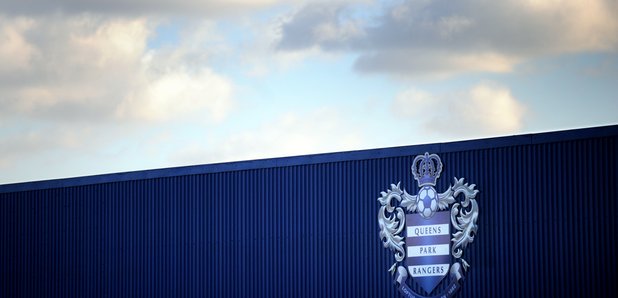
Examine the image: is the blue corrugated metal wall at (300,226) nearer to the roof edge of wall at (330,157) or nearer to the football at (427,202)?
the roof edge of wall at (330,157)

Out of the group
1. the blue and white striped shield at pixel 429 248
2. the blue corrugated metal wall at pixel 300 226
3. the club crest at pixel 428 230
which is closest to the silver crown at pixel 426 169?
the club crest at pixel 428 230

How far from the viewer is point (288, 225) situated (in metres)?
34.6

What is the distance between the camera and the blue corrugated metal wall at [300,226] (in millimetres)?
29391

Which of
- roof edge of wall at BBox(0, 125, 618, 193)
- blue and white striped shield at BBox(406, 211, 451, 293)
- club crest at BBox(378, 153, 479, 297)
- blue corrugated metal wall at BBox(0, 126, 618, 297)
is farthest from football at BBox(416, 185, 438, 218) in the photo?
roof edge of wall at BBox(0, 125, 618, 193)

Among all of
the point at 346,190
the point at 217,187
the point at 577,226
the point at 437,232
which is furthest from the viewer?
the point at 217,187

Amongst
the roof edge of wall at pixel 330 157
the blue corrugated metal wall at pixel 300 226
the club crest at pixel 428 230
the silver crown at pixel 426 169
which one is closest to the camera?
the blue corrugated metal wall at pixel 300 226

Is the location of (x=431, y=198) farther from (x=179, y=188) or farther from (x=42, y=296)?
(x=42, y=296)

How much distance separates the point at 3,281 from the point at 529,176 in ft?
66.9

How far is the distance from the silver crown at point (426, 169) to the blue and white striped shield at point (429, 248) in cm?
93

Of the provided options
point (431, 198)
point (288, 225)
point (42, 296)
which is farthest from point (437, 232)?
point (42, 296)

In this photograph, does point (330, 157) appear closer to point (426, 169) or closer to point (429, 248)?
point (426, 169)

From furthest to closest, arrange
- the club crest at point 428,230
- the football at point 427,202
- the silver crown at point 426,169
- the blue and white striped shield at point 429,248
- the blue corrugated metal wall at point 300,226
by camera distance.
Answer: the silver crown at point 426,169
the football at point 427,202
the blue and white striped shield at point 429,248
the club crest at point 428,230
the blue corrugated metal wall at point 300,226

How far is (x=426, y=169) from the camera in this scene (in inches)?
1258

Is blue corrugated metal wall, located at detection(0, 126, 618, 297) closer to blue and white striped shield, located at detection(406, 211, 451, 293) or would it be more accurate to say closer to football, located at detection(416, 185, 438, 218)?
football, located at detection(416, 185, 438, 218)
